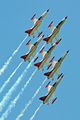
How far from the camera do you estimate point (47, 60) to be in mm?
113625

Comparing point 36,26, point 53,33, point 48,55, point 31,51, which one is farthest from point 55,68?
point 36,26

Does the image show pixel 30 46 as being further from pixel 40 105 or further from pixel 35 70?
pixel 40 105

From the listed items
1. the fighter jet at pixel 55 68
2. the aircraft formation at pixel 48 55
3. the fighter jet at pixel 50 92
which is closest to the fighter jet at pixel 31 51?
the aircraft formation at pixel 48 55

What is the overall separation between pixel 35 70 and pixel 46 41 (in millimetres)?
8745

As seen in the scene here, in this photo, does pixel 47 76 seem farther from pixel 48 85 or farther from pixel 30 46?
pixel 30 46

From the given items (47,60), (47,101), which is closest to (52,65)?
(47,60)

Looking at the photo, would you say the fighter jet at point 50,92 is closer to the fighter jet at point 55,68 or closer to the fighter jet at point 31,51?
the fighter jet at point 55,68

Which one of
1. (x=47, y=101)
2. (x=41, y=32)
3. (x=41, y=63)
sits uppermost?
(x=41, y=32)

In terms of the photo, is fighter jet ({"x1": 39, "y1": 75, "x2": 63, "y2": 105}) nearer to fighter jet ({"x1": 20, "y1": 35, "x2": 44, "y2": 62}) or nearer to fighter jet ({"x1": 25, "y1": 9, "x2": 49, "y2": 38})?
fighter jet ({"x1": 20, "y1": 35, "x2": 44, "y2": 62})

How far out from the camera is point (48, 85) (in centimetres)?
11356

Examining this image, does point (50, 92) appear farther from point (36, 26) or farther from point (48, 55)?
point (36, 26)

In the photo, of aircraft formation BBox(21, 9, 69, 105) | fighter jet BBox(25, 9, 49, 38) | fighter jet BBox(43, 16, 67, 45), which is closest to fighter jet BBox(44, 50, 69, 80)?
aircraft formation BBox(21, 9, 69, 105)

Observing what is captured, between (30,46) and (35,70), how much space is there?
22.9 feet

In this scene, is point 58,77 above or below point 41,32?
below
